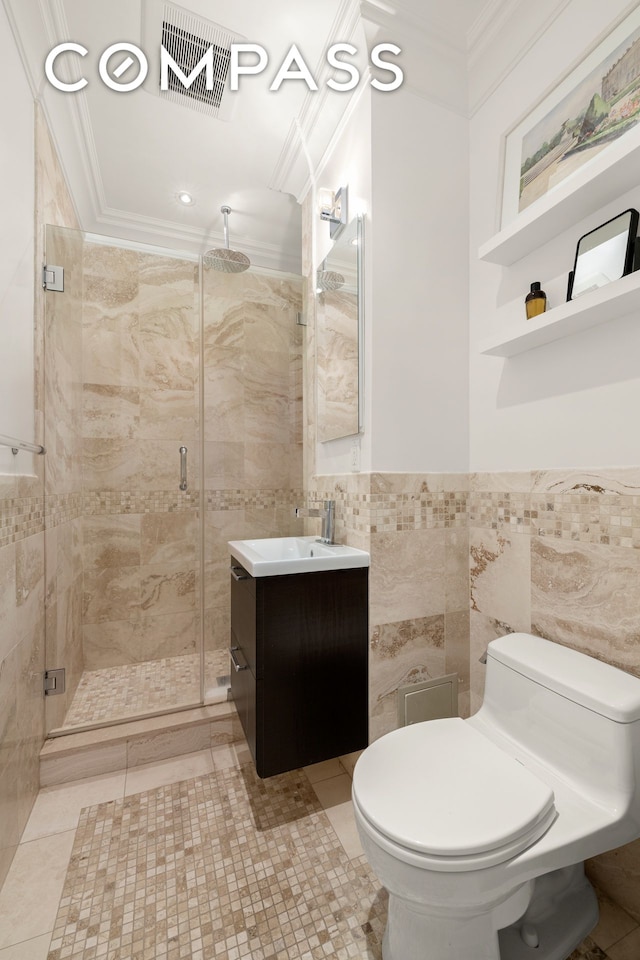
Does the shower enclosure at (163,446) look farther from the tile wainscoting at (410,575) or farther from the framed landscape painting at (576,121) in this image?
the framed landscape painting at (576,121)

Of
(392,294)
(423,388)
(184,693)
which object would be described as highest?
(392,294)

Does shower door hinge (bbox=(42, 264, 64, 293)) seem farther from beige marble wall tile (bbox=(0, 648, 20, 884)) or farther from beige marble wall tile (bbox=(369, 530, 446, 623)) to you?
beige marble wall tile (bbox=(369, 530, 446, 623))

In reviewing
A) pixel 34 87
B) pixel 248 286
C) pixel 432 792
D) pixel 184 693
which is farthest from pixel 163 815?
pixel 34 87

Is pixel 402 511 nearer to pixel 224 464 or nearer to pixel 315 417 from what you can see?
pixel 315 417

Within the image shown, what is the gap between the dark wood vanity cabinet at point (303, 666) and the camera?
4.22 ft

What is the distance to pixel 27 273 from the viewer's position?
4.91 feet

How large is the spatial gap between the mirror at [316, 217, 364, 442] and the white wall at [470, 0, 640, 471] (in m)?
0.46

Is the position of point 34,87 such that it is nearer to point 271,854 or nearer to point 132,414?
point 132,414

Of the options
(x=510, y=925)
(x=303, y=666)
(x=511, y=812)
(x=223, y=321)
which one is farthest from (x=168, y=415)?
(x=510, y=925)

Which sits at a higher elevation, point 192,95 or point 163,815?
point 192,95

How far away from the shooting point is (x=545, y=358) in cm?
130

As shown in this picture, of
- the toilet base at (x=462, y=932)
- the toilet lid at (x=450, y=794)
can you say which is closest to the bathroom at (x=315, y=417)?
the toilet base at (x=462, y=932)

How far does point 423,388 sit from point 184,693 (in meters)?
1.68

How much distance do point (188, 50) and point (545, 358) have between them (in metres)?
1.72
